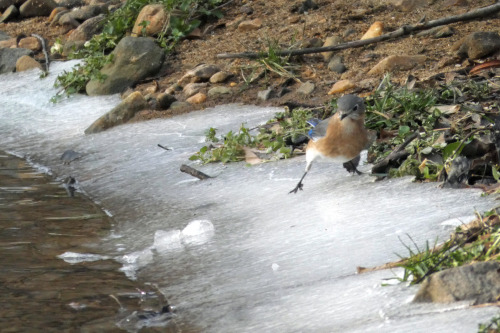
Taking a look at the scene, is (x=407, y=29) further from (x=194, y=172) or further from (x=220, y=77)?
(x=194, y=172)

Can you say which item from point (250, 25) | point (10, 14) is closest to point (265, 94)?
point (250, 25)

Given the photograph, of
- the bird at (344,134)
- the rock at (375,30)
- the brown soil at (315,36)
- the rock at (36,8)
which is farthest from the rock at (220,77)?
the rock at (36,8)

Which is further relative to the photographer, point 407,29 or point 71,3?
point 71,3

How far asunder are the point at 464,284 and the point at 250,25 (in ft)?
19.8

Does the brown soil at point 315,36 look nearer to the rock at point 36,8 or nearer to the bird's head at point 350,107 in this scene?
the bird's head at point 350,107

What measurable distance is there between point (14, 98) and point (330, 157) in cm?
488

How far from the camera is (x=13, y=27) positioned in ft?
36.1

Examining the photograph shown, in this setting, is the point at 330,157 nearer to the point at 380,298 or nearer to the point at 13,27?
the point at 380,298

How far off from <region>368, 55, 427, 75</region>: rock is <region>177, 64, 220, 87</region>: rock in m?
1.59

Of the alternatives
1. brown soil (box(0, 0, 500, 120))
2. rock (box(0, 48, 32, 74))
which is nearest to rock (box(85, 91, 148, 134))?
brown soil (box(0, 0, 500, 120))

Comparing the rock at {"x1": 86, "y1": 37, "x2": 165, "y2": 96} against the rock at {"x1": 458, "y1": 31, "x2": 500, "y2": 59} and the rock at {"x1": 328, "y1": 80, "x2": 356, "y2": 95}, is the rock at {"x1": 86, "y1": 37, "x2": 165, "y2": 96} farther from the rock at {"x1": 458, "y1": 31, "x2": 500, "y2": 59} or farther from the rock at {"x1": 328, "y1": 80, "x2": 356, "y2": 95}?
the rock at {"x1": 458, "y1": 31, "x2": 500, "y2": 59}

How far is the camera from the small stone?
23.6 ft

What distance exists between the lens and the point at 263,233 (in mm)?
4492

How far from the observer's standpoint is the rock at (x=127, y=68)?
8344mm
